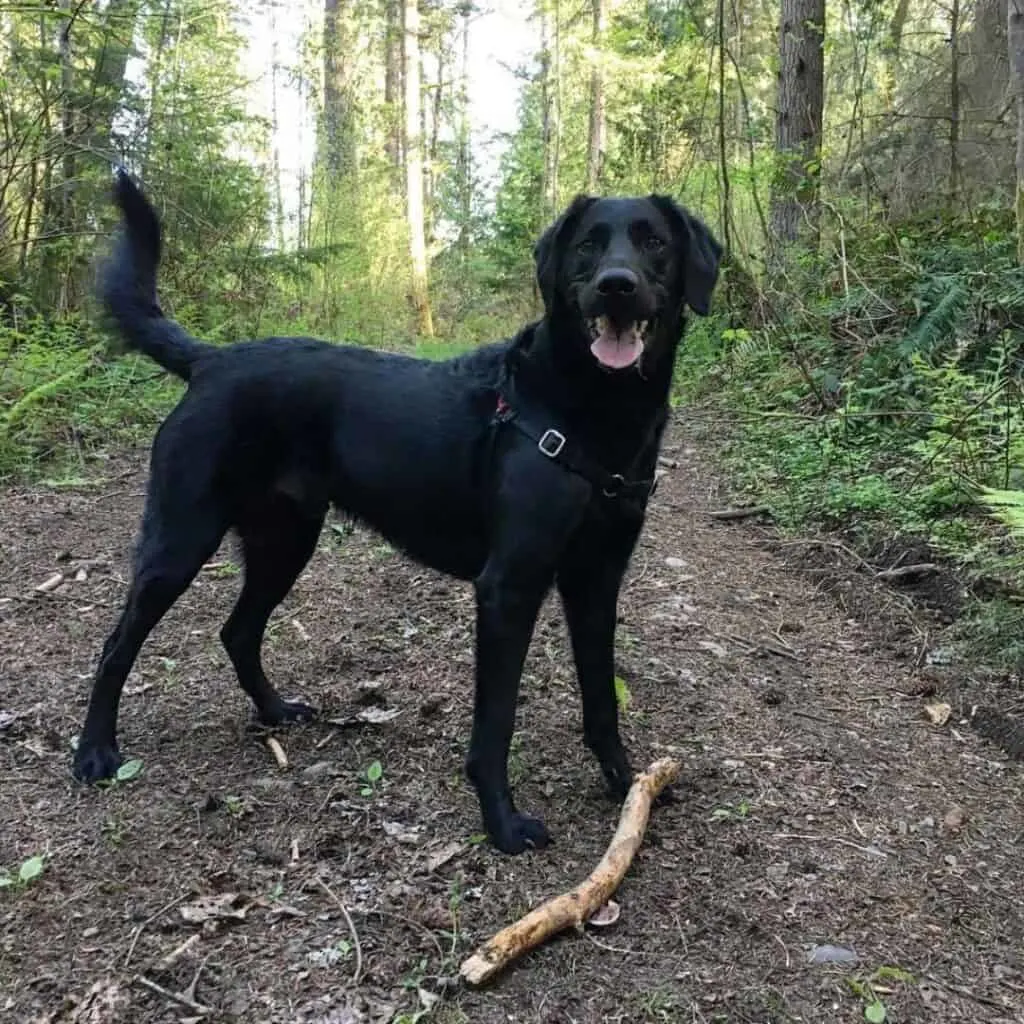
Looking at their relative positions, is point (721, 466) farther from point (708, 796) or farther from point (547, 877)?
point (547, 877)

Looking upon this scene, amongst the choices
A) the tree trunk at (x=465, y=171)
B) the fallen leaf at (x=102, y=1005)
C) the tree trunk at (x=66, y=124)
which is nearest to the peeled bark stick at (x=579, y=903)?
the fallen leaf at (x=102, y=1005)

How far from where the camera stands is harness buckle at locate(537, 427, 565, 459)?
9.00 ft

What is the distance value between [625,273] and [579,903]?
5.43ft

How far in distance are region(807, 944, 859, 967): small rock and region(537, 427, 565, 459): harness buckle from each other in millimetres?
1418

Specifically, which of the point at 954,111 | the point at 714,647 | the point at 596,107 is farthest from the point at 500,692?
the point at 596,107

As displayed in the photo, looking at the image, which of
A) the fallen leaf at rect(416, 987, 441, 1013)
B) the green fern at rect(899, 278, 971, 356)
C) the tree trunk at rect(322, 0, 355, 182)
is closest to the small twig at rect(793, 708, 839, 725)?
the fallen leaf at rect(416, 987, 441, 1013)

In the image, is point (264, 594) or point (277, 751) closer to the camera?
point (277, 751)

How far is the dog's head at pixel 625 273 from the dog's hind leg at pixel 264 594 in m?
1.24

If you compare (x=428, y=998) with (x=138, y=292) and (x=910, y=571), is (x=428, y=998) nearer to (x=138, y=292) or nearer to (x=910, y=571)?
(x=138, y=292)

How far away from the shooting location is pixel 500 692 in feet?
9.16

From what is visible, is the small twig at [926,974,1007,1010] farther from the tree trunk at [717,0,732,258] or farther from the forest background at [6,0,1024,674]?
the tree trunk at [717,0,732,258]

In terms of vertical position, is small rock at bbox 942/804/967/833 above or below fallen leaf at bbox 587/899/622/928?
above

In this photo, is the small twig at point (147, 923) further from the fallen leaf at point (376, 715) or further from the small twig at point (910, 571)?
the small twig at point (910, 571)

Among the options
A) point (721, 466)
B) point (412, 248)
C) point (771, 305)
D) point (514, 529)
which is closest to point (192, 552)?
point (514, 529)
